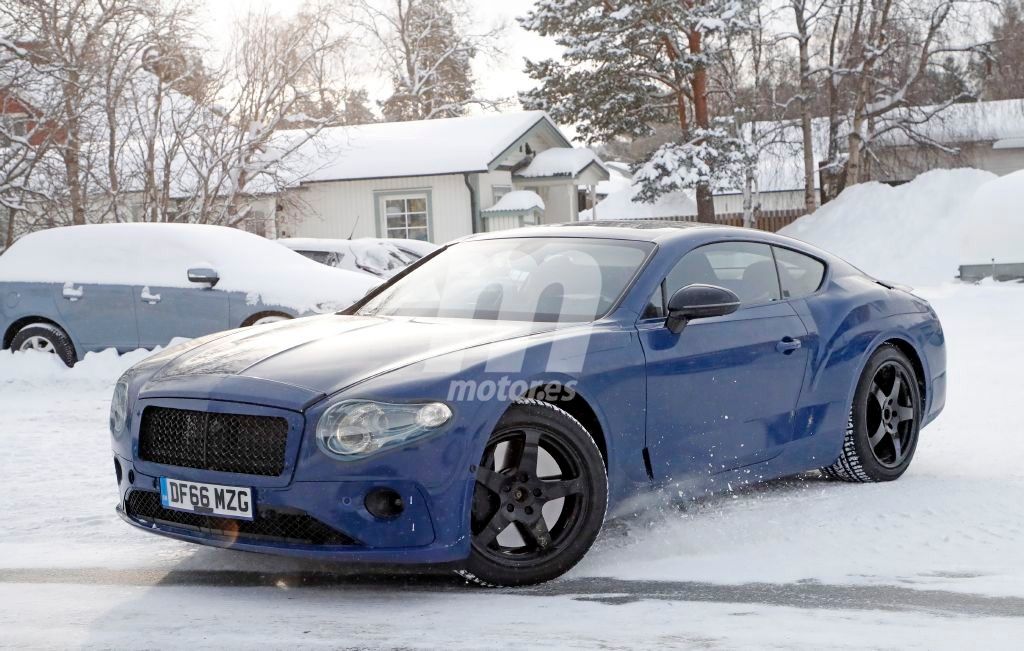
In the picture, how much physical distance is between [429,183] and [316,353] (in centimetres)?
2618

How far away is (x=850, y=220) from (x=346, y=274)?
83.3ft

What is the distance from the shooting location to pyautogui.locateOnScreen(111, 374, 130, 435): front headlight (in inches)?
196

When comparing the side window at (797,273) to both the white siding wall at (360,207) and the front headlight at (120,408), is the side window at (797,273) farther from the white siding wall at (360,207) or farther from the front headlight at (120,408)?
the white siding wall at (360,207)

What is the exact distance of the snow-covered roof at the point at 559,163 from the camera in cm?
3247

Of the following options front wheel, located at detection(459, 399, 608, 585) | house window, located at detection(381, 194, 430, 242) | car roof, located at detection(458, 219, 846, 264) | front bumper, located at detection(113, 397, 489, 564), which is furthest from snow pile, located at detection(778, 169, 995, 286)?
front bumper, located at detection(113, 397, 489, 564)

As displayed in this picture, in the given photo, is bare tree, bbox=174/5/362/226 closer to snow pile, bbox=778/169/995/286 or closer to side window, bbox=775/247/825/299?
snow pile, bbox=778/169/995/286

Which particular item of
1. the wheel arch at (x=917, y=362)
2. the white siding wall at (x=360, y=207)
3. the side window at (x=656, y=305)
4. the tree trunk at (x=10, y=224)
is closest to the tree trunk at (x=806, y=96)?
the white siding wall at (x=360, y=207)

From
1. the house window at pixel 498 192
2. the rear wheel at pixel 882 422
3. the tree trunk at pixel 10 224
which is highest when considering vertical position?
the house window at pixel 498 192

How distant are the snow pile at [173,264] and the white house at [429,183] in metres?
16.0

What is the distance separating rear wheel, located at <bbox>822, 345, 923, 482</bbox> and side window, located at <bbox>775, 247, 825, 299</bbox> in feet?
1.74

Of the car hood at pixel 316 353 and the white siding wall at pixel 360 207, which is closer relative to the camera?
the car hood at pixel 316 353

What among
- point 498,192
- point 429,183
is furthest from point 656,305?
point 498,192

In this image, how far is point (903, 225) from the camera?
111 ft

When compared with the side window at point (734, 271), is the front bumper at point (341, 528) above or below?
below
